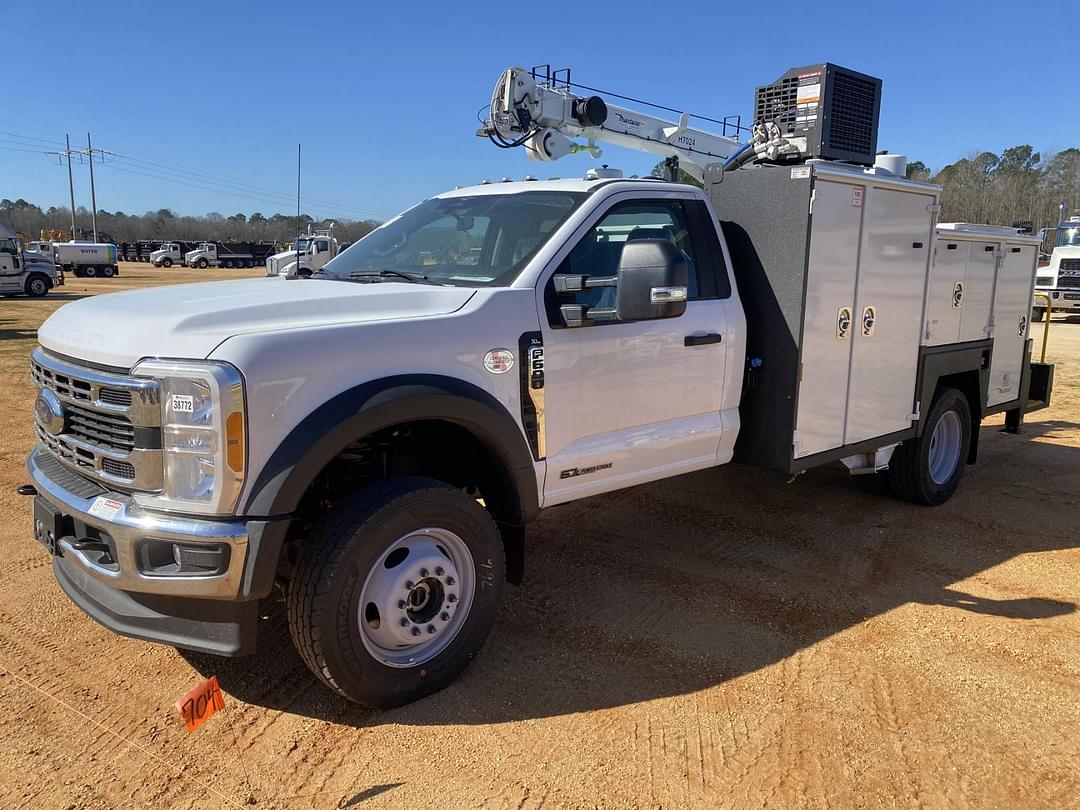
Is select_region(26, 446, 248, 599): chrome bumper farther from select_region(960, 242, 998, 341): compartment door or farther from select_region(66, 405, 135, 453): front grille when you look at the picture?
select_region(960, 242, 998, 341): compartment door

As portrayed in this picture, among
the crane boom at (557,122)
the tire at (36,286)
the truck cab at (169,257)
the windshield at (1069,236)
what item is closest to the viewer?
the crane boom at (557,122)

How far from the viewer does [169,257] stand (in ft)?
217

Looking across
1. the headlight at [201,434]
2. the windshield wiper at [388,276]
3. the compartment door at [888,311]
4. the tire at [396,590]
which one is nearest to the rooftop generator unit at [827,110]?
the compartment door at [888,311]

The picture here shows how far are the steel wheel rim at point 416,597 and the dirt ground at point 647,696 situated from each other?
0.26 m

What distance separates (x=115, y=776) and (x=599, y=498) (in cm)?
393

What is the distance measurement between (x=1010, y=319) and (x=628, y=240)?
4.39m

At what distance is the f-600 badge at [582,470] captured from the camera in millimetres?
3898

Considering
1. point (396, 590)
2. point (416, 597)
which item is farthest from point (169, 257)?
point (396, 590)

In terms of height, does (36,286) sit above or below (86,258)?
below

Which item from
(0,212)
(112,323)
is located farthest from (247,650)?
(0,212)

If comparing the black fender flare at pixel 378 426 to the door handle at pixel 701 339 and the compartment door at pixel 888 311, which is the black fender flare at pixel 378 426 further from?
the compartment door at pixel 888 311

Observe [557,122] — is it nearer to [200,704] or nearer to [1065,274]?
[200,704]

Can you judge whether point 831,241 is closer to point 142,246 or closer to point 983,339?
point 983,339

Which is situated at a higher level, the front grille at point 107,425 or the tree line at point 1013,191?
the tree line at point 1013,191
